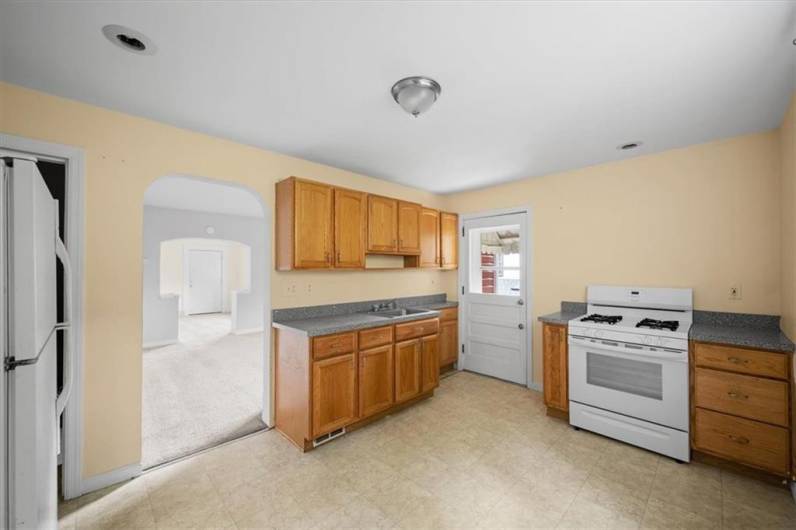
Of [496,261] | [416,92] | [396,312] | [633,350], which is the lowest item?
[633,350]

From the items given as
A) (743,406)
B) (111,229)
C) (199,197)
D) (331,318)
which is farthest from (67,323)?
(199,197)

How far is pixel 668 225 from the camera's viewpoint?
3.03 m

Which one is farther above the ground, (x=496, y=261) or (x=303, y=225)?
(x=303, y=225)

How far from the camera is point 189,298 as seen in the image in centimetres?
963

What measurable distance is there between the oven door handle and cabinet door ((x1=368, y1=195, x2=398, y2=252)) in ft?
6.66

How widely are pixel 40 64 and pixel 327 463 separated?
2965 mm

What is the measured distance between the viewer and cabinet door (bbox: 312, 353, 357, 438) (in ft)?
8.59

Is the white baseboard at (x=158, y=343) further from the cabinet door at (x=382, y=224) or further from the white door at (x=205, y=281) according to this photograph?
the cabinet door at (x=382, y=224)

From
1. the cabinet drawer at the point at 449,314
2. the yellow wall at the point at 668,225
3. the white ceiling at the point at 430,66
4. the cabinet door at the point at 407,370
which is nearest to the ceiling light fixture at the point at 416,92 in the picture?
the white ceiling at the point at 430,66

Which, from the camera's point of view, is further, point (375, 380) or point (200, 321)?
point (200, 321)

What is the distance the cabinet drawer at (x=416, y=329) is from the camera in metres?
3.25

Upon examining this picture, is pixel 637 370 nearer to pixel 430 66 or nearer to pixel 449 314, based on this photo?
pixel 449 314

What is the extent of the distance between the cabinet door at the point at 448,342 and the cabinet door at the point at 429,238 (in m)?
0.84

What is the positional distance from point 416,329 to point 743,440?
2504 mm
